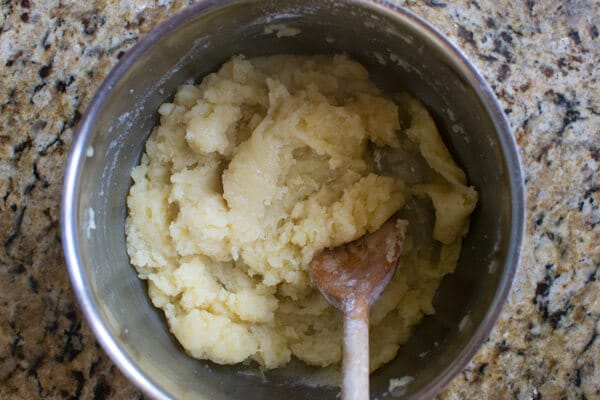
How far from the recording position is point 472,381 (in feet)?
5.19

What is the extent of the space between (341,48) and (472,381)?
0.80 metres

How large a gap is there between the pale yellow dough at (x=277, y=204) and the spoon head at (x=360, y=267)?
28mm

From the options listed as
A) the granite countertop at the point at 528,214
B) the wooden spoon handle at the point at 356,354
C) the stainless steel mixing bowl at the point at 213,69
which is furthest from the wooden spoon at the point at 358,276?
the granite countertop at the point at 528,214

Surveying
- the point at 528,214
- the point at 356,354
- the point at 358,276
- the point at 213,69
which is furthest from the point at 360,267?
the point at 213,69

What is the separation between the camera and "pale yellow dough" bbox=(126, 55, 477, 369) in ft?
4.82

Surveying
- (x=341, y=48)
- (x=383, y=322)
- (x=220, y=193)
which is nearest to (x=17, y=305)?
(x=220, y=193)

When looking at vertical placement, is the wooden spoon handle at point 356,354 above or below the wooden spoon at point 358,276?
below

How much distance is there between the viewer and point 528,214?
5.22ft

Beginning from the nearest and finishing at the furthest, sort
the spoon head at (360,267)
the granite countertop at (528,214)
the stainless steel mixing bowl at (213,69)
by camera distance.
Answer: the stainless steel mixing bowl at (213,69), the spoon head at (360,267), the granite countertop at (528,214)

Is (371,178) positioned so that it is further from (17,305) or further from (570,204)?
(17,305)

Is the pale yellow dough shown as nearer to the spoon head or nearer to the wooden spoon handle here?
the spoon head

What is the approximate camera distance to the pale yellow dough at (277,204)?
1.47m

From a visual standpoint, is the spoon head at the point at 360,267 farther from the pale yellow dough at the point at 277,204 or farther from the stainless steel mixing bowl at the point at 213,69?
the stainless steel mixing bowl at the point at 213,69

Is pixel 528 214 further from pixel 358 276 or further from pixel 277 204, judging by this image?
pixel 277 204
